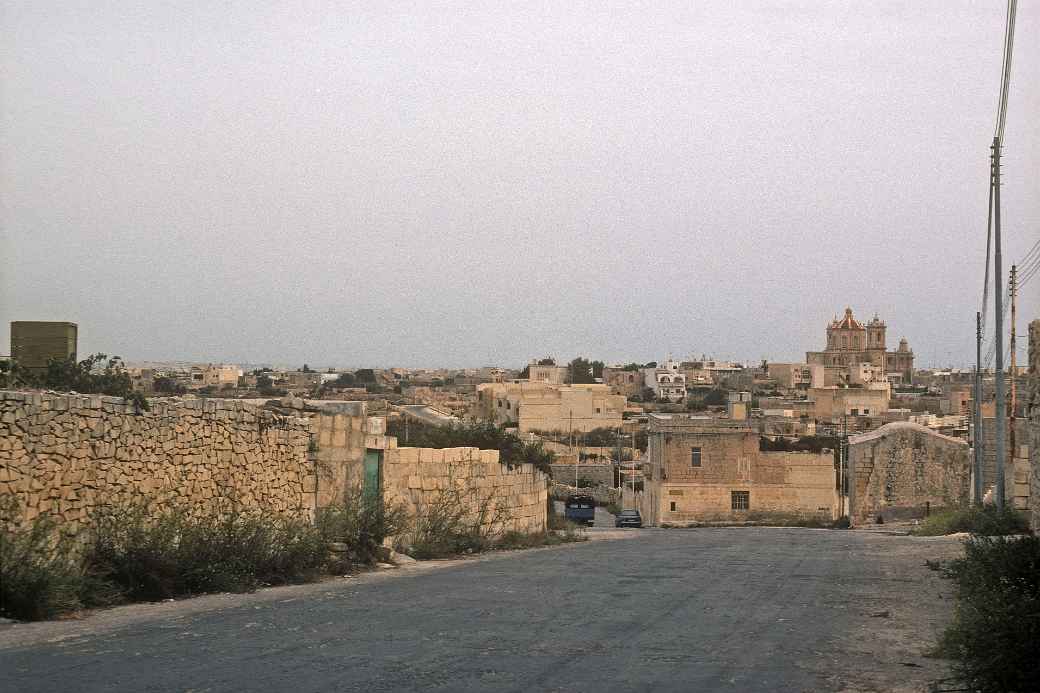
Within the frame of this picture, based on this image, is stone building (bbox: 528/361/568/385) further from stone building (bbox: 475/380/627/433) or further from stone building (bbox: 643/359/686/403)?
stone building (bbox: 475/380/627/433)

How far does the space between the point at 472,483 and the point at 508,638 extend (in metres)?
13.5

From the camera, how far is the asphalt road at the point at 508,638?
8430mm

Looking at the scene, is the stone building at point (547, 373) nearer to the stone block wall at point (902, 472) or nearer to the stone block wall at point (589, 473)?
the stone block wall at point (589, 473)

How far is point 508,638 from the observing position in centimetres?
1032

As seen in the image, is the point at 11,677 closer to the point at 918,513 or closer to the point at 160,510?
the point at 160,510

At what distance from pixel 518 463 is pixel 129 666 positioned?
61.3 feet

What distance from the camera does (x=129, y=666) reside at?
8641 mm

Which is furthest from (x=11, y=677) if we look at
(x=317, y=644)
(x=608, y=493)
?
(x=608, y=493)

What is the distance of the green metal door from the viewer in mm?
20641

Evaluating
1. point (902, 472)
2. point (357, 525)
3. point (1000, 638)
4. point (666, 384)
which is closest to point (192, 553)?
point (357, 525)

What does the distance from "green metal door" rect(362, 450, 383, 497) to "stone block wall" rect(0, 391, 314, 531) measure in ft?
5.82

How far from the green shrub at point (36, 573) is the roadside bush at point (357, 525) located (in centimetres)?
524

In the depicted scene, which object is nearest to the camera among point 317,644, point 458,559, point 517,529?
point 317,644

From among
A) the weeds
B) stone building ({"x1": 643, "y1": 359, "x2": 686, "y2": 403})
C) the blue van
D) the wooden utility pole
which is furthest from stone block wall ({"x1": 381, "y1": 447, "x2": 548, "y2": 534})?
stone building ({"x1": 643, "y1": 359, "x2": 686, "y2": 403})
